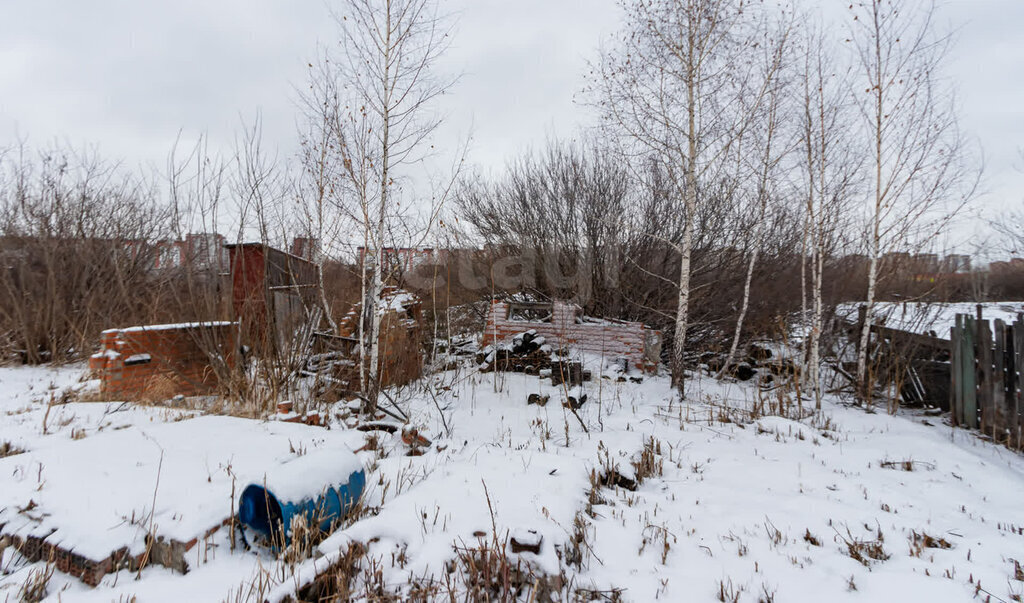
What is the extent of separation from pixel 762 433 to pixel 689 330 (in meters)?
5.25

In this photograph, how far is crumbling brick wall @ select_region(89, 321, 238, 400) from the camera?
486 cm

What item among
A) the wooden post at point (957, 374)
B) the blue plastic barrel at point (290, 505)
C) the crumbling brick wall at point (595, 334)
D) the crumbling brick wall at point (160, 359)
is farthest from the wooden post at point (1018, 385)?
the crumbling brick wall at point (160, 359)

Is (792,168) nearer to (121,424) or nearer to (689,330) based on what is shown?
(689,330)

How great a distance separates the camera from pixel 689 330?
9.66m

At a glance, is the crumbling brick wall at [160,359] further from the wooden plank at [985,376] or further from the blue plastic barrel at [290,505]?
the wooden plank at [985,376]

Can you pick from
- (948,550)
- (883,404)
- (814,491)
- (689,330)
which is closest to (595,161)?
(689,330)

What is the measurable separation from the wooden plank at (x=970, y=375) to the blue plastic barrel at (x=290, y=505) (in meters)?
7.04

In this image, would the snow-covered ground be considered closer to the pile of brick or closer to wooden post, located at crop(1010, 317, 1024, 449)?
wooden post, located at crop(1010, 317, 1024, 449)

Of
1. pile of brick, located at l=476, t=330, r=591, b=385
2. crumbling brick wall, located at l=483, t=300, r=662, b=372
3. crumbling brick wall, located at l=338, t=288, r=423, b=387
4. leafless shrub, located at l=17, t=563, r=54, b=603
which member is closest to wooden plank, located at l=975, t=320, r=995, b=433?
crumbling brick wall, located at l=483, t=300, r=662, b=372

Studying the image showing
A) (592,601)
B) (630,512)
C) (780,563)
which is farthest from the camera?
(630,512)

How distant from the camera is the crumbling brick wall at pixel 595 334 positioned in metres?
8.10

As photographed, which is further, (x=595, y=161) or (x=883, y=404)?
(x=595, y=161)

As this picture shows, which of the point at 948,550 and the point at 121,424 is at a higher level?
the point at 121,424

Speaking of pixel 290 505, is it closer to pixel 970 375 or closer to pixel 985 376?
pixel 985 376
